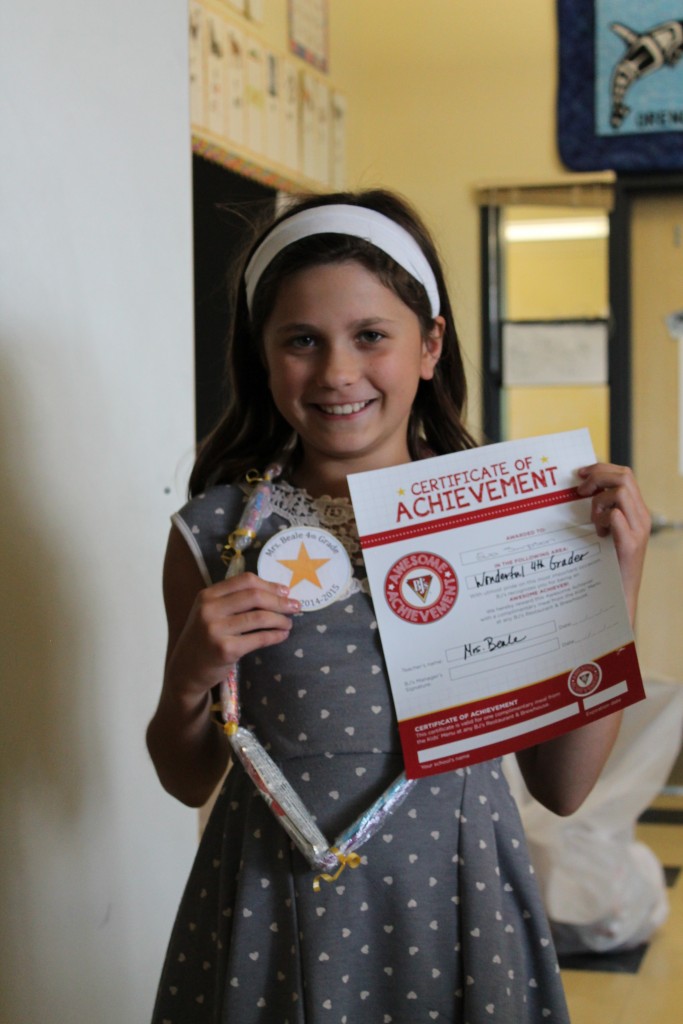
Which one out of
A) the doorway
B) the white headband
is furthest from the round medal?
the doorway

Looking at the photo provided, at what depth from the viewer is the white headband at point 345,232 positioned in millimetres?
1036

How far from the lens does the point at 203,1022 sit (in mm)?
1047

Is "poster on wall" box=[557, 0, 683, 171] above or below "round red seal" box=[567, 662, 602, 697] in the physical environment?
above

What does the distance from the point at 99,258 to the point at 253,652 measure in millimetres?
571

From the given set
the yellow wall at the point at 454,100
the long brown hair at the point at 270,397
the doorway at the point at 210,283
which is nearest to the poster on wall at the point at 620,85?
the yellow wall at the point at 454,100

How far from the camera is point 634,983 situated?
263cm

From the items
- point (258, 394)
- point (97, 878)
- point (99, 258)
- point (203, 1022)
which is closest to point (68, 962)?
point (97, 878)

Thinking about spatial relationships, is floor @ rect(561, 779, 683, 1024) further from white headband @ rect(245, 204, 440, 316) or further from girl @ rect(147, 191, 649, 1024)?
white headband @ rect(245, 204, 440, 316)

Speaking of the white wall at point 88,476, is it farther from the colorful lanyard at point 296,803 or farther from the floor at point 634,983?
the floor at point 634,983

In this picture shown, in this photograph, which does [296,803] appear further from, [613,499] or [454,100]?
[454,100]

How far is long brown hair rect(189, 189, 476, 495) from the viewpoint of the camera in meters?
1.10

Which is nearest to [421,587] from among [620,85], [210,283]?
[210,283]

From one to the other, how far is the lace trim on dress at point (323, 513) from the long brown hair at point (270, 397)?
0.07 meters

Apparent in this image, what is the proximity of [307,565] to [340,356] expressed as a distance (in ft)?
0.58
